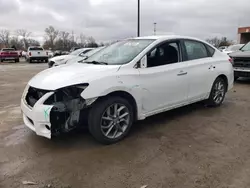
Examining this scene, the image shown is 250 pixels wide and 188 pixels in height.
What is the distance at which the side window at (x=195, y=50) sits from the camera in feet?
15.7

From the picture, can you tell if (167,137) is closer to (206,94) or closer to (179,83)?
(179,83)

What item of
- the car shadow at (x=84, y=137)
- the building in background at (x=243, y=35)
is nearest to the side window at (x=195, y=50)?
the car shadow at (x=84, y=137)

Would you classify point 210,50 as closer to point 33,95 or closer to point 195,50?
point 195,50

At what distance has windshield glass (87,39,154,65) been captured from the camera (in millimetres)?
4046

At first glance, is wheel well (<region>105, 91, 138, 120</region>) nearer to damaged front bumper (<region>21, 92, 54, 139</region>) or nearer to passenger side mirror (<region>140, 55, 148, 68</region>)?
passenger side mirror (<region>140, 55, 148, 68</region>)

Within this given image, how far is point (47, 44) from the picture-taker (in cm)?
7494

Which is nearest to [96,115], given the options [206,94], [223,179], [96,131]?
[96,131]

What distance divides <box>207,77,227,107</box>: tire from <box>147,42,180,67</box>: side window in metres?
1.40

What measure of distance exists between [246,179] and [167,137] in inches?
53.7

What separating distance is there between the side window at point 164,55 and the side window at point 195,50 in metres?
0.31

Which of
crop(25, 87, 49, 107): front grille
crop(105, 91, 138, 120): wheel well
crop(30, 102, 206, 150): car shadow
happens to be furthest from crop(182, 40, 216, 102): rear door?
crop(25, 87, 49, 107): front grille

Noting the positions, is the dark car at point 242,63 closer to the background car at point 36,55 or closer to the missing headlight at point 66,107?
the missing headlight at point 66,107

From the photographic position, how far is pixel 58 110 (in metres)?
3.23

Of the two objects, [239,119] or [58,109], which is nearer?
[58,109]
